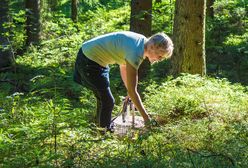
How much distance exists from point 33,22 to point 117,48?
1077 cm

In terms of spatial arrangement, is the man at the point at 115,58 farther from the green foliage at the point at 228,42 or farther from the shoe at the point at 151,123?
the green foliage at the point at 228,42

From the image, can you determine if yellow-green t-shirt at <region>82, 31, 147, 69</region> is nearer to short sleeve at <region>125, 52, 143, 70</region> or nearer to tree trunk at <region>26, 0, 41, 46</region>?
short sleeve at <region>125, 52, 143, 70</region>

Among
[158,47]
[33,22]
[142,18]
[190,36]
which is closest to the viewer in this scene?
[158,47]

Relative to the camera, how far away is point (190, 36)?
9.07m

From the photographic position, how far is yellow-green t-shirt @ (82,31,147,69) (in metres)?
5.17

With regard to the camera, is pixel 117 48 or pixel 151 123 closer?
pixel 151 123

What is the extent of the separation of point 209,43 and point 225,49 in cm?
80

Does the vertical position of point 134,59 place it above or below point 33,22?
below

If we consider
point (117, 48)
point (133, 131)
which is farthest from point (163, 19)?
point (133, 131)

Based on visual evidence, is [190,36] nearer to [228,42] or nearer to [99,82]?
[99,82]

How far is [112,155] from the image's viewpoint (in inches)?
167

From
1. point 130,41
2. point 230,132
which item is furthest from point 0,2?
point 230,132

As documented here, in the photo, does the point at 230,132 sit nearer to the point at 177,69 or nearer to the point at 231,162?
the point at 231,162

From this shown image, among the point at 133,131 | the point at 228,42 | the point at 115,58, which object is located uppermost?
the point at 228,42
